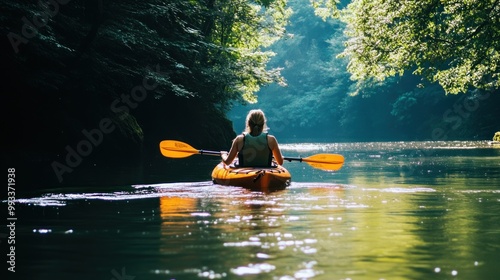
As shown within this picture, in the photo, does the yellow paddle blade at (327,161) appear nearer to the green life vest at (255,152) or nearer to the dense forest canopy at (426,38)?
the green life vest at (255,152)

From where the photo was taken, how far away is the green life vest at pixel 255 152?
1173 cm

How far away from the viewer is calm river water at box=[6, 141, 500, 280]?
498 centimetres

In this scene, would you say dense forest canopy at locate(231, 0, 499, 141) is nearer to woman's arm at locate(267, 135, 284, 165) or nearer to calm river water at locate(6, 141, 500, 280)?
woman's arm at locate(267, 135, 284, 165)

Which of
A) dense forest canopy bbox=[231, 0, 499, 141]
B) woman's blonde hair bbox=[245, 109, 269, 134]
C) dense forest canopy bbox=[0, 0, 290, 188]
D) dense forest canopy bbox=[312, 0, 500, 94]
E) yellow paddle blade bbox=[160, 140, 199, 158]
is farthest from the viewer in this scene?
dense forest canopy bbox=[231, 0, 499, 141]

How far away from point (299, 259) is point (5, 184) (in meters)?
8.66

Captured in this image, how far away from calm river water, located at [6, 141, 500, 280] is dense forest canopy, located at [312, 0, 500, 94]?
43.0 ft

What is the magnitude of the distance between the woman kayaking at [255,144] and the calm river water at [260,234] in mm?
791

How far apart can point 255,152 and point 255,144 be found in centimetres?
15

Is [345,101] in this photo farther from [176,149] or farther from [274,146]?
[274,146]

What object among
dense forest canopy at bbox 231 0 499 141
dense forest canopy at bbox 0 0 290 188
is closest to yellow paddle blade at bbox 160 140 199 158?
dense forest canopy at bbox 0 0 290 188

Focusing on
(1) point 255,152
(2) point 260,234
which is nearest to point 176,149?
(1) point 255,152

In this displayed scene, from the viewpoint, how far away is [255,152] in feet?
38.7

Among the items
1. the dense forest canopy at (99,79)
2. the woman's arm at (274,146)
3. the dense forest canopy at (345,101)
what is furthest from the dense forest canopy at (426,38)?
the woman's arm at (274,146)

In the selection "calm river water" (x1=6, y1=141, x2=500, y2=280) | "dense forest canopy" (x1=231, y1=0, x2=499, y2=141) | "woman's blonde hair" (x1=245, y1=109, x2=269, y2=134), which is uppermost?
"dense forest canopy" (x1=231, y1=0, x2=499, y2=141)
